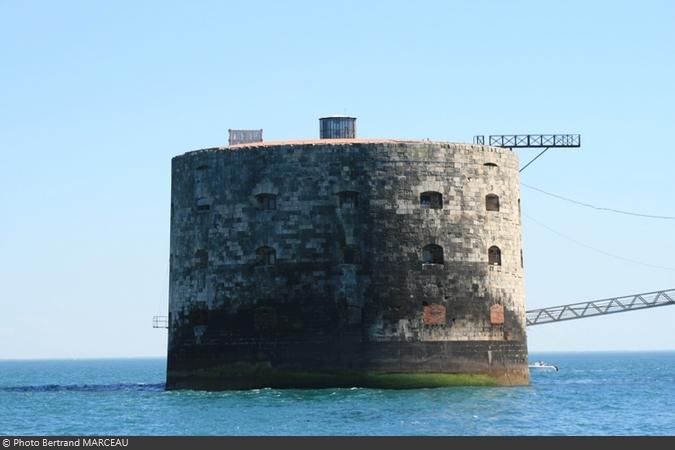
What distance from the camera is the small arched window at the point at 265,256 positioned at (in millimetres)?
44000

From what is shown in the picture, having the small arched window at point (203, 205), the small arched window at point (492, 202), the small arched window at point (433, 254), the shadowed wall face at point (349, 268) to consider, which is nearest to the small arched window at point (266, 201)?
the shadowed wall face at point (349, 268)

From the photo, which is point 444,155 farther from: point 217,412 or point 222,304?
point 217,412

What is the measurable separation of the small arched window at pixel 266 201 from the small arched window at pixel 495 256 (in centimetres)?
693

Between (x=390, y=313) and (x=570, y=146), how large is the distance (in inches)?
512

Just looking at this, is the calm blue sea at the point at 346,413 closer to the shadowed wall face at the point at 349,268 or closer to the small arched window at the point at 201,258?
the shadowed wall face at the point at 349,268

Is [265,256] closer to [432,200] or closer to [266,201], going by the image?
[266,201]

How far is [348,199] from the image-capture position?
143 ft

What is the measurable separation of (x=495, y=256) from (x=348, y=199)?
17.1ft

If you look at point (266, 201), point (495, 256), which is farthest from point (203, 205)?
point (495, 256)

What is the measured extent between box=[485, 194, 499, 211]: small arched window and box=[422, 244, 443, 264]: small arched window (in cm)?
245

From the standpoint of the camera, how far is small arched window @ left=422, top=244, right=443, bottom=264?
43781 mm

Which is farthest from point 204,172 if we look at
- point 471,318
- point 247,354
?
point 471,318

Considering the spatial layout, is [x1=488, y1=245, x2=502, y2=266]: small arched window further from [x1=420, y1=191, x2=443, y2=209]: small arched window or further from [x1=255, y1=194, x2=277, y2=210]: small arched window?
[x1=255, y1=194, x2=277, y2=210]: small arched window

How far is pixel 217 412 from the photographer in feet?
125
